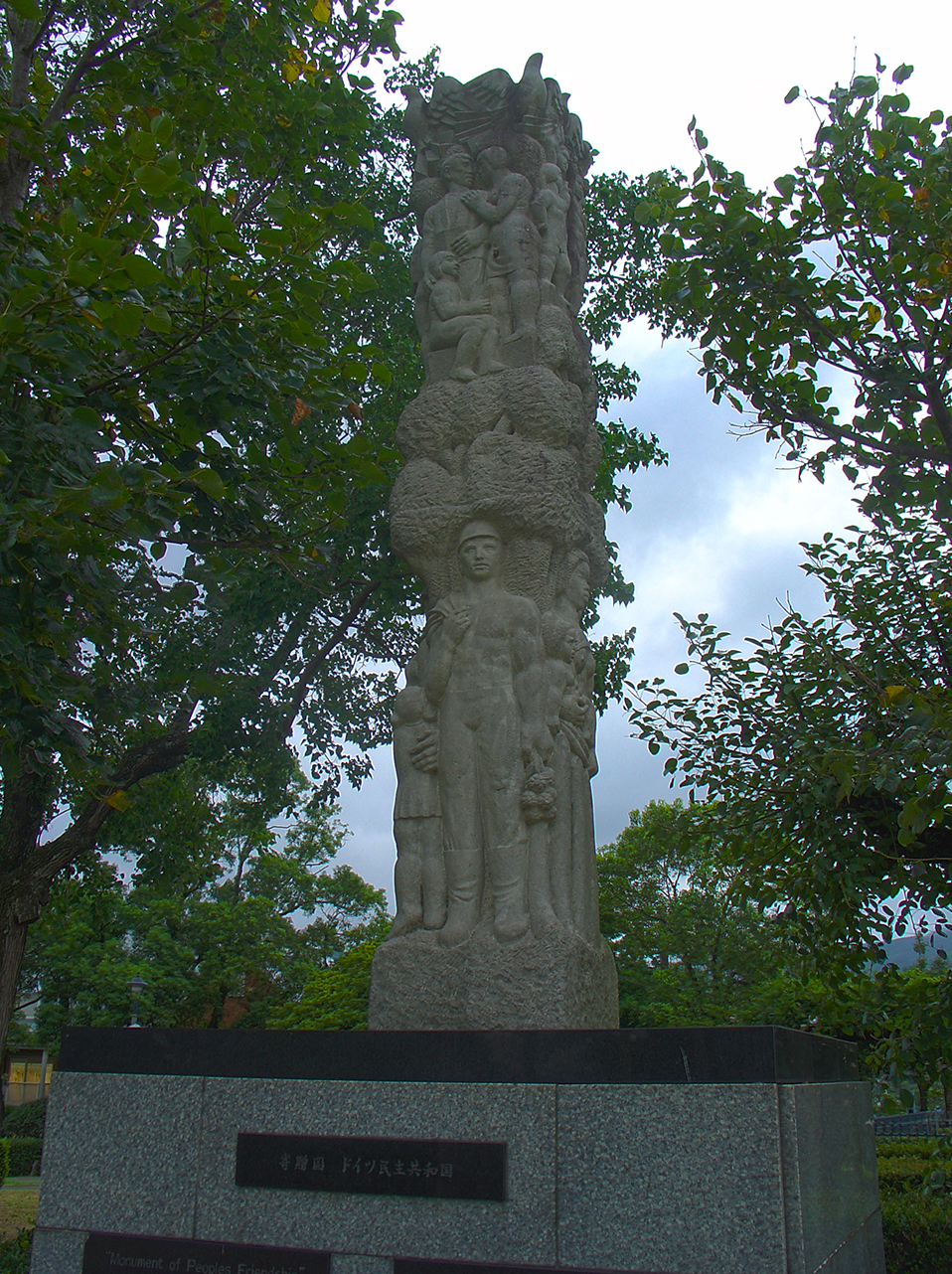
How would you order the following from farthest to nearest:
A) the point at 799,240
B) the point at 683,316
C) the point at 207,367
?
the point at 683,316
the point at 799,240
the point at 207,367

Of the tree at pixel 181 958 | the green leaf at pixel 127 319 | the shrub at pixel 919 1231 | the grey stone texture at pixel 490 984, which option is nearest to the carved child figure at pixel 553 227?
the green leaf at pixel 127 319

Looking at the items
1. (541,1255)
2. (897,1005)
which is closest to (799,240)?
(897,1005)

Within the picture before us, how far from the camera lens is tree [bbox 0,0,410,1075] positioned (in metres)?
4.32

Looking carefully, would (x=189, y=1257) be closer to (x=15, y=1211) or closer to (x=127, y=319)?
(x=127, y=319)

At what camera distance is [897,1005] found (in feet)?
18.9

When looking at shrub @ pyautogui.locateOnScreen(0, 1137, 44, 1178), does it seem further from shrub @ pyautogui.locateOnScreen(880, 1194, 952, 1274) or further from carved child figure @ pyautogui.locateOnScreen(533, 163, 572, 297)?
carved child figure @ pyautogui.locateOnScreen(533, 163, 572, 297)

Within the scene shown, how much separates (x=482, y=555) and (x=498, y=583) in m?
0.17

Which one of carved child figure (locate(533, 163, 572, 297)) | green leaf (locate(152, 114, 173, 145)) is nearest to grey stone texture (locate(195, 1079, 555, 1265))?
green leaf (locate(152, 114, 173, 145))

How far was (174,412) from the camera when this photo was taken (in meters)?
5.16

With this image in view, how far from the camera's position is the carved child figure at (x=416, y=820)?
178 inches

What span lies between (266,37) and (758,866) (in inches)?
280

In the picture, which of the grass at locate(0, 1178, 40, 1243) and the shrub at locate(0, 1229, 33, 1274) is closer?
the shrub at locate(0, 1229, 33, 1274)

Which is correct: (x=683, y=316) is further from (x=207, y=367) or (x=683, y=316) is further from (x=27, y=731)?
(x=27, y=731)

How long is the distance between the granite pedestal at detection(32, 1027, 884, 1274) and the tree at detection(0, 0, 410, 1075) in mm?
1636
